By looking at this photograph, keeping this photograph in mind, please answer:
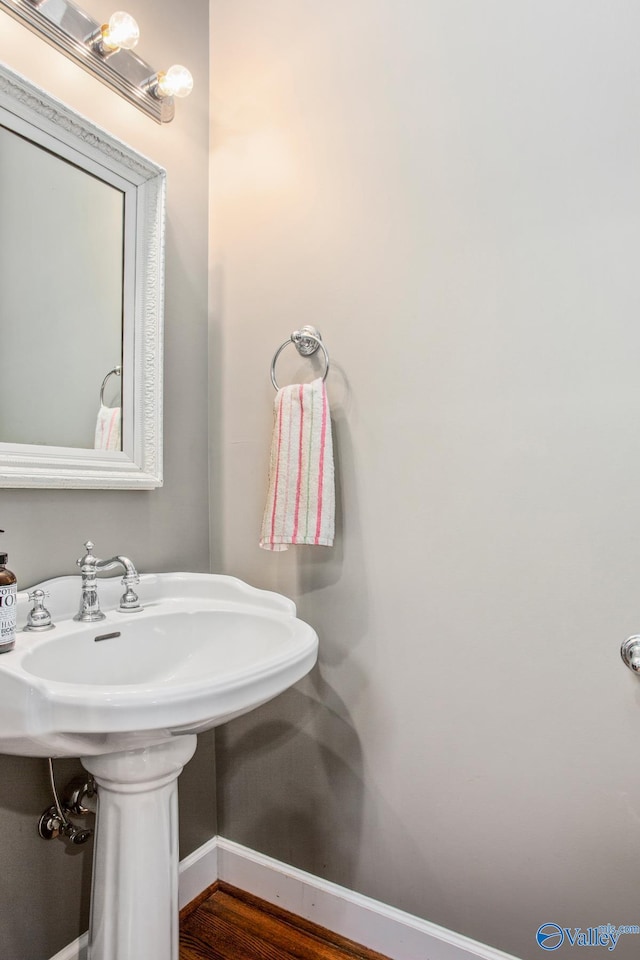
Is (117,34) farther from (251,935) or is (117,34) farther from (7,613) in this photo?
(251,935)

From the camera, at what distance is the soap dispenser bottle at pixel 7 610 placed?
0.88 m

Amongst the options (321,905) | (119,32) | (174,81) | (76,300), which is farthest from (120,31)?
(321,905)

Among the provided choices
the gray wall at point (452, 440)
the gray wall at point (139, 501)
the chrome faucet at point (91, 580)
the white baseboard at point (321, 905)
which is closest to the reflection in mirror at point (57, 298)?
the gray wall at point (139, 501)

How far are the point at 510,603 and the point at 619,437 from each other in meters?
0.39

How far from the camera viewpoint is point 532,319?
3.68 feet

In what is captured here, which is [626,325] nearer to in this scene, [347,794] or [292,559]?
[292,559]

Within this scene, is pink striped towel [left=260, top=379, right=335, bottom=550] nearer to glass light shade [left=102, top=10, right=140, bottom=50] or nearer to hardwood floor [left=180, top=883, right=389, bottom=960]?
glass light shade [left=102, top=10, right=140, bottom=50]

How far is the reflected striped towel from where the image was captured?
1229 millimetres

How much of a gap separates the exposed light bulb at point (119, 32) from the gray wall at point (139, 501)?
3.6 inches

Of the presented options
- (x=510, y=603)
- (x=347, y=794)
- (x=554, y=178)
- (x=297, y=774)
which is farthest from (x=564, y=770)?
(x=554, y=178)

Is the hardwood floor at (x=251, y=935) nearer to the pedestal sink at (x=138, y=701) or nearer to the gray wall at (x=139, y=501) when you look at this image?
the gray wall at (x=139, y=501)

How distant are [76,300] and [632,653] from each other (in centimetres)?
131

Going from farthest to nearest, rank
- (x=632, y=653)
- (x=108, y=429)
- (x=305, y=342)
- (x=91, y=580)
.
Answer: (x=305, y=342) < (x=108, y=429) < (x=91, y=580) < (x=632, y=653)

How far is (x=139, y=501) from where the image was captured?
4.39 feet
